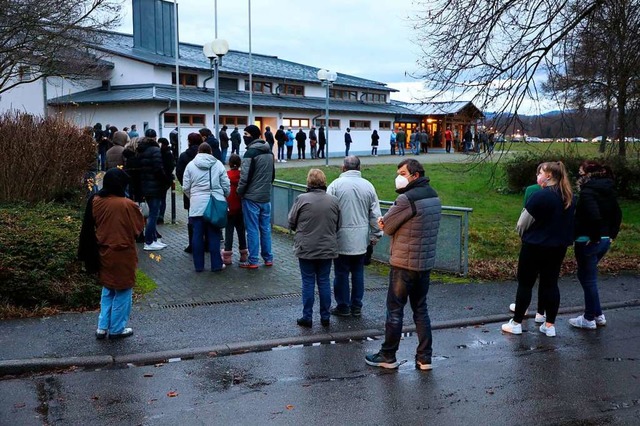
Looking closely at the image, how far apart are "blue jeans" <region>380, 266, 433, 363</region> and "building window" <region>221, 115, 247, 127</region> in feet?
108

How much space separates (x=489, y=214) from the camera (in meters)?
18.0

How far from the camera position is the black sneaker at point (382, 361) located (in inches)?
248

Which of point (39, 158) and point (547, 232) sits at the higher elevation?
point (39, 158)

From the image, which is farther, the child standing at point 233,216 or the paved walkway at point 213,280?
the child standing at point 233,216

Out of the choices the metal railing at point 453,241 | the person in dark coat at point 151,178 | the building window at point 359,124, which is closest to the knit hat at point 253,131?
the person in dark coat at point 151,178

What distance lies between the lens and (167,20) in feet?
143

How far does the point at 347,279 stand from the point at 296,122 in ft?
117

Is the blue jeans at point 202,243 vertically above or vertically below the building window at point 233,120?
below

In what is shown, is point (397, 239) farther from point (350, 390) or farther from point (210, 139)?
point (210, 139)

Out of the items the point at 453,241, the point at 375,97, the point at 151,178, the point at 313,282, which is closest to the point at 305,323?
the point at 313,282

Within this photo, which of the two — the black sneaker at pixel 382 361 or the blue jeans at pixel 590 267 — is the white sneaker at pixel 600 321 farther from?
the black sneaker at pixel 382 361

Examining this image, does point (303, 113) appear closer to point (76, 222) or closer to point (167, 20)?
point (167, 20)

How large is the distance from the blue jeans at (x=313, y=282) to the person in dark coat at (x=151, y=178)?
4700mm

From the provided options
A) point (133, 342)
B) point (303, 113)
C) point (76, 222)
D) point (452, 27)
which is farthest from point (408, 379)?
point (303, 113)
